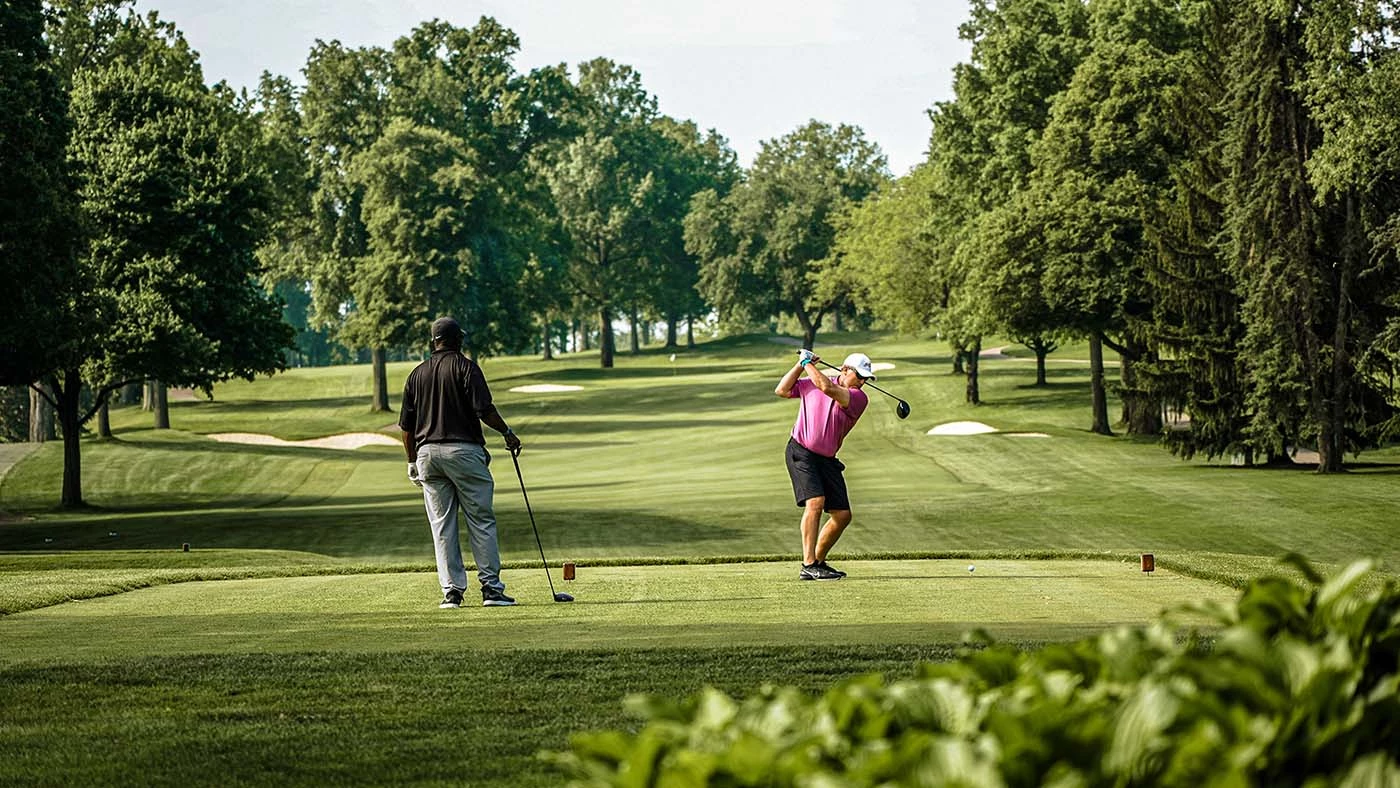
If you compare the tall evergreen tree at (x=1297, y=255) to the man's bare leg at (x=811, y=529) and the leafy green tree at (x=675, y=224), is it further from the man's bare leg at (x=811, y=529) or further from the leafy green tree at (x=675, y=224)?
the leafy green tree at (x=675, y=224)

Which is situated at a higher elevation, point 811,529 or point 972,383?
point 811,529

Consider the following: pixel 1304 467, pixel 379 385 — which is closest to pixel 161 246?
pixel 379 385

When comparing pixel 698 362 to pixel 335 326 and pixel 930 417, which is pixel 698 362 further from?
pixel 930 417

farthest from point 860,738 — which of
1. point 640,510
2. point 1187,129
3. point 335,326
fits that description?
point 335,326

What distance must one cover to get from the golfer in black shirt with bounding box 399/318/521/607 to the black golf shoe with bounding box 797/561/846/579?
318 centimetres

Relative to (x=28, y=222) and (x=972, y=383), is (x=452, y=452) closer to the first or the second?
(x=28, y=222)

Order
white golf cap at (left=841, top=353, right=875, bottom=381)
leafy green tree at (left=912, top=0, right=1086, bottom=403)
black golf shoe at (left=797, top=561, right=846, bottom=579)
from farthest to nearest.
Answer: leafy green tree at (left=912, top=0, right=1086, bottom=403) → white golf cap at (left=841, top=353, right=875, bottom=381) → black golf shoe at (left=797, top=561, right=846, bottom=579)

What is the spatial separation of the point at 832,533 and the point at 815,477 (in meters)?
0.58

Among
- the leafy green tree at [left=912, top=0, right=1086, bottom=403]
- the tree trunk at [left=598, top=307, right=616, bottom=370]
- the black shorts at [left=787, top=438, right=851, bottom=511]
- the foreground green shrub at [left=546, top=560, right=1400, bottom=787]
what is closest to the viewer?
the foreground green shrub at [left=546, top=560, right=1400, bottom=787]

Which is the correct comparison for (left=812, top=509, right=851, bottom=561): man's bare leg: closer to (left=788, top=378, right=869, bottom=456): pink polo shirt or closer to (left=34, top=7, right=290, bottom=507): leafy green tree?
(left=788, top=378, right=869, bottom=456): pink polo shirt

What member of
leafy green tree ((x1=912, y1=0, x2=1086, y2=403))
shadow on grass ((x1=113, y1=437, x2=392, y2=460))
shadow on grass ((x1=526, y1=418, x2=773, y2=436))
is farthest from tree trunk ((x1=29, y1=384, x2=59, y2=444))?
leafy green tree ((x1=912, y1=0, x2=1086, y2=403))

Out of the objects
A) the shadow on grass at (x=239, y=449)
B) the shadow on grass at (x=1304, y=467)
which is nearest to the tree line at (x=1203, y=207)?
the shadow on grass at (x=1304, y=467)

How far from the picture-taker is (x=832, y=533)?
15.5 metres

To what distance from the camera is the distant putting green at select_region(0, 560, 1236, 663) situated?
10.3 meters
